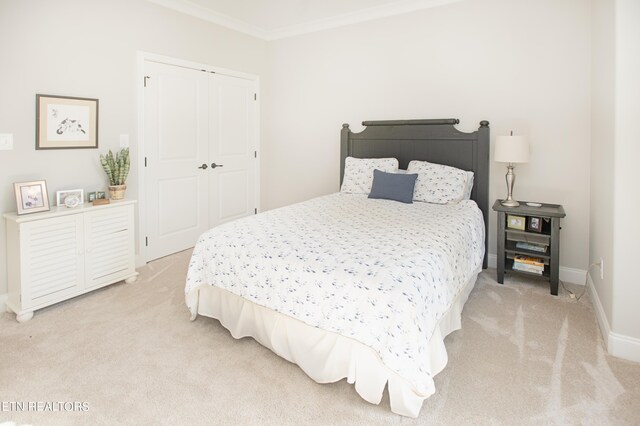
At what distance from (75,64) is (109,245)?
4.97 feet

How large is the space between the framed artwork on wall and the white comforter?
1578mm

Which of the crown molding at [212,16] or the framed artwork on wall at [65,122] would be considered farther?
the crown molding at [212,16]

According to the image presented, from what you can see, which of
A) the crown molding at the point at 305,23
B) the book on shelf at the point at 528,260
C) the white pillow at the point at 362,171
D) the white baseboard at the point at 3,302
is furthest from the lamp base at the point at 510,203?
the white baseboard at the point at 3,302

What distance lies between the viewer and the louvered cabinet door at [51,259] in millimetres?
2639

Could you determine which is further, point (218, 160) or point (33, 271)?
point (218, 160)

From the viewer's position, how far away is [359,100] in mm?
4387

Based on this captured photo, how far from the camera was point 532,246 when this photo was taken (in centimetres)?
→ 322

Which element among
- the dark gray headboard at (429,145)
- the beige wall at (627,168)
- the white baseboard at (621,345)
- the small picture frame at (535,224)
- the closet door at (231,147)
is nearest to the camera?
the beige wall at (627,168)

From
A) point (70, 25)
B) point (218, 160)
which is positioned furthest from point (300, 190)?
point (70, 25)

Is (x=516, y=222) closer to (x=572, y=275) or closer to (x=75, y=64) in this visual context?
(x=572, y=275)

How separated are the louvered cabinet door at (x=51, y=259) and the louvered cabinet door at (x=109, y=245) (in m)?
0.07

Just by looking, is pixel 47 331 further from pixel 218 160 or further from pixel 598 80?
pixel 598 80

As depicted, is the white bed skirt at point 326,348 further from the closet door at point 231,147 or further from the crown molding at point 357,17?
the crown molding at point 357,17

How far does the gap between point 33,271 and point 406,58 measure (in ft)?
12.5
